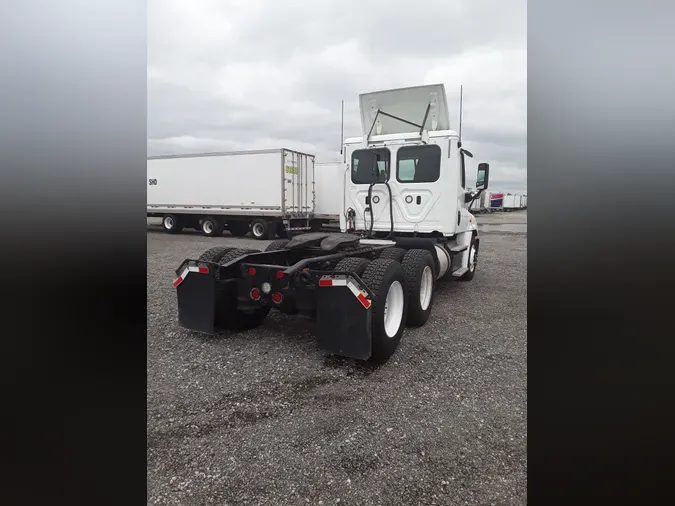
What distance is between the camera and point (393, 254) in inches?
213

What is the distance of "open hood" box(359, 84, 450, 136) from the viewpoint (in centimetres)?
624

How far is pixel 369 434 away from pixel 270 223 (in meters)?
14.8

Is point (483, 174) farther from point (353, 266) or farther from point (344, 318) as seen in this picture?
point (344, 318)

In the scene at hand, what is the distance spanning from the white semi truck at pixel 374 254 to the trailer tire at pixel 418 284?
0.04 ft

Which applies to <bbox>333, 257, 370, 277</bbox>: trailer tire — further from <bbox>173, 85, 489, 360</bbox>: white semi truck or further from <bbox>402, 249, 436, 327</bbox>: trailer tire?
<bbox>402, 249, 436, 327</bbox>: trailer tire

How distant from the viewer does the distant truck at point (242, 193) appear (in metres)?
16.3

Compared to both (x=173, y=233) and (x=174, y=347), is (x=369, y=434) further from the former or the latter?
(x=173, y=233)

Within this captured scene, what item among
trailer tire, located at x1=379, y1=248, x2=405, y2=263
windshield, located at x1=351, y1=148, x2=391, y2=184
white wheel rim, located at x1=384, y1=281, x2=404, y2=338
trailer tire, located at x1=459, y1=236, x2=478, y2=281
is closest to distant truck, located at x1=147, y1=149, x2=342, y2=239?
trailer tire, located at x1=459, y1=236, x2=478, y2=281

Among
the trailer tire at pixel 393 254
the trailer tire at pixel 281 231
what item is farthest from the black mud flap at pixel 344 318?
the trailer tire at pixel 281 231

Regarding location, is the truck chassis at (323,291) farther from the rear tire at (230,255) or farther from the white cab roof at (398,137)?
the white cab roof at (398,137)

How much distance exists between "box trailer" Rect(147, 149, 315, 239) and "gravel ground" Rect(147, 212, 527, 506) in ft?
39.2

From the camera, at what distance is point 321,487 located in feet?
7.24
